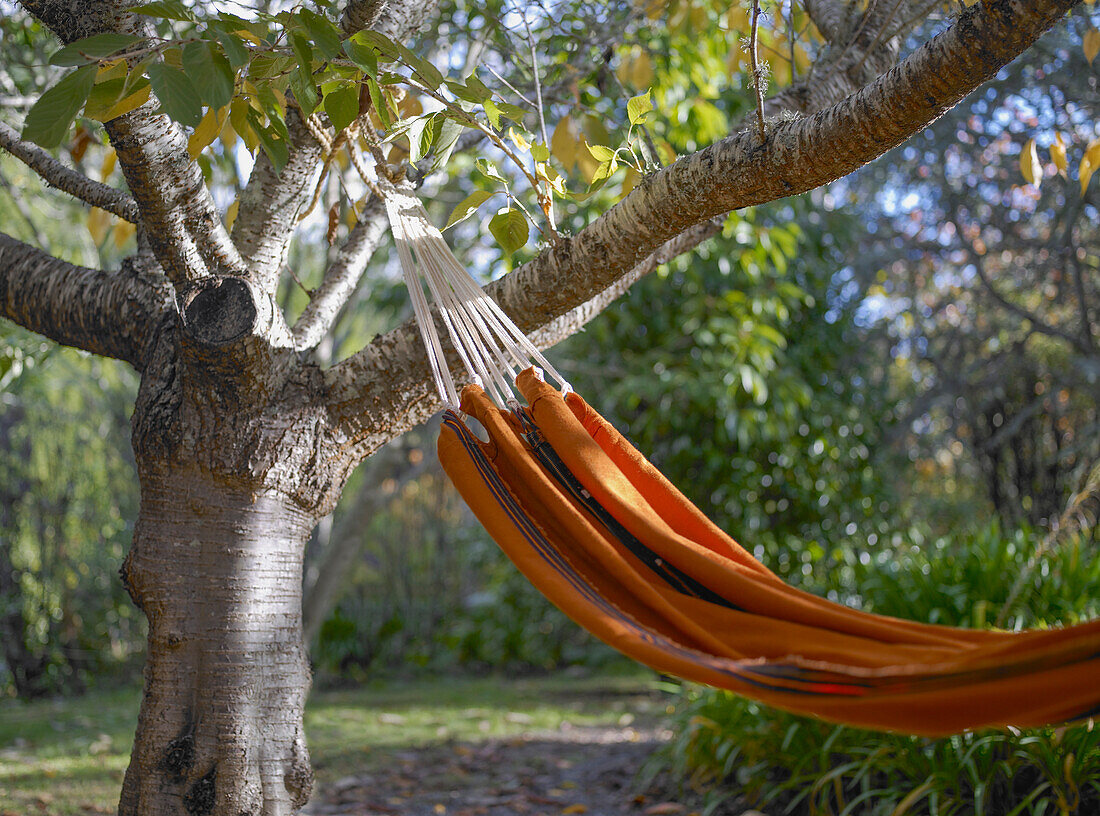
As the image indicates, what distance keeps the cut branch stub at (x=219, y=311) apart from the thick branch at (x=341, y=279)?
18 cm

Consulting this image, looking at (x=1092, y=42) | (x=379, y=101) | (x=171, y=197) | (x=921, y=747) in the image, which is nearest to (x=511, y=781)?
(x=921, y=747)

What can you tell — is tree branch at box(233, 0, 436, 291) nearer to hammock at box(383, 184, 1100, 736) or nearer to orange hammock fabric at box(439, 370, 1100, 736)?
hammock at box(383, 184, 1100, 736)

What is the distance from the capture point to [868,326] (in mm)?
4875

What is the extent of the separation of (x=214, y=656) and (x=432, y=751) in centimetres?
195

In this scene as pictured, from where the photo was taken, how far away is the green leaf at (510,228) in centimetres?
128

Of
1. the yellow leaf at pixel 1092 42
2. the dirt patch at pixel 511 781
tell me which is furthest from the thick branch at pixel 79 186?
the yellow leaf at pixel 1092 42

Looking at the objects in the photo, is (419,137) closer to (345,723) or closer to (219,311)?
(219,311)

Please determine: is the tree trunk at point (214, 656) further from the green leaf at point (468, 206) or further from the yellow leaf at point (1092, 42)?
the yellow leaf at point (1092, 42)

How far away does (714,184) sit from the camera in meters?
1.16

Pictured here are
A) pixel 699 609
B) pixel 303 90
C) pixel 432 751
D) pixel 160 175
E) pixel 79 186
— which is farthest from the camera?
pixel 432 751

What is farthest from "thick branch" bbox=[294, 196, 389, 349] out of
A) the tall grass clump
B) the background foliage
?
the tall grass clump

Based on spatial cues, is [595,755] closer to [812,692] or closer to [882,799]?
[882,799]

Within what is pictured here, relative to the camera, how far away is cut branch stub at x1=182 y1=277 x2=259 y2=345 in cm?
127

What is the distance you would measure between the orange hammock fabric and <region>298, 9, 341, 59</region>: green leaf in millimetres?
518
